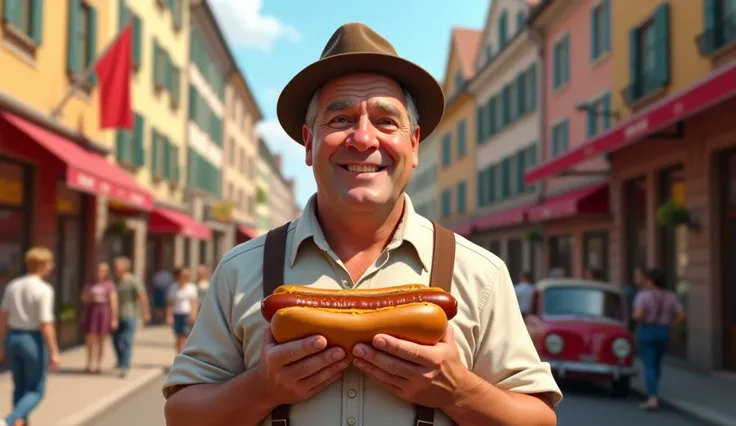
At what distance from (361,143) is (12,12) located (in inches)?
491

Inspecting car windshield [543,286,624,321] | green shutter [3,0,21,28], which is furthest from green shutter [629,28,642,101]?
green shutter [3,0,21,28]

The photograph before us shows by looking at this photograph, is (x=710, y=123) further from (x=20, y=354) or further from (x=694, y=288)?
(x=20, y=354)

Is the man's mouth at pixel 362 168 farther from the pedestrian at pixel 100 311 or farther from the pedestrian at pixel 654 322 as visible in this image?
the pedestrian at pixel 100 311

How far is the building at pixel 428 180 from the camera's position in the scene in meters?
49.9

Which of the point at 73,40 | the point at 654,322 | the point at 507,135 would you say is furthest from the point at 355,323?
the point at 507,135

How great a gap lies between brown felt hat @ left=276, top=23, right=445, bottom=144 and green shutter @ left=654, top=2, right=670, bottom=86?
15603mm

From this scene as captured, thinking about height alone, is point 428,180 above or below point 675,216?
above

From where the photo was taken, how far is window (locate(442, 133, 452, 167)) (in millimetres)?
45172

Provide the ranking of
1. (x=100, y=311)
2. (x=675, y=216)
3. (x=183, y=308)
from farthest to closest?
(x=675, y=216) → (x=183, y=308) → (x=100, y=311)

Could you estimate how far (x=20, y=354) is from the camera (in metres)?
7.96

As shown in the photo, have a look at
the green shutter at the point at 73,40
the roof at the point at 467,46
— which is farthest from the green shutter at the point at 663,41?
the roof at the point at 467,46

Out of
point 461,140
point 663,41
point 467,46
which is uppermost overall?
point 467,46

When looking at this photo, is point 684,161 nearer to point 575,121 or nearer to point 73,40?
point 575,121

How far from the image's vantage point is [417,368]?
1866 mm
